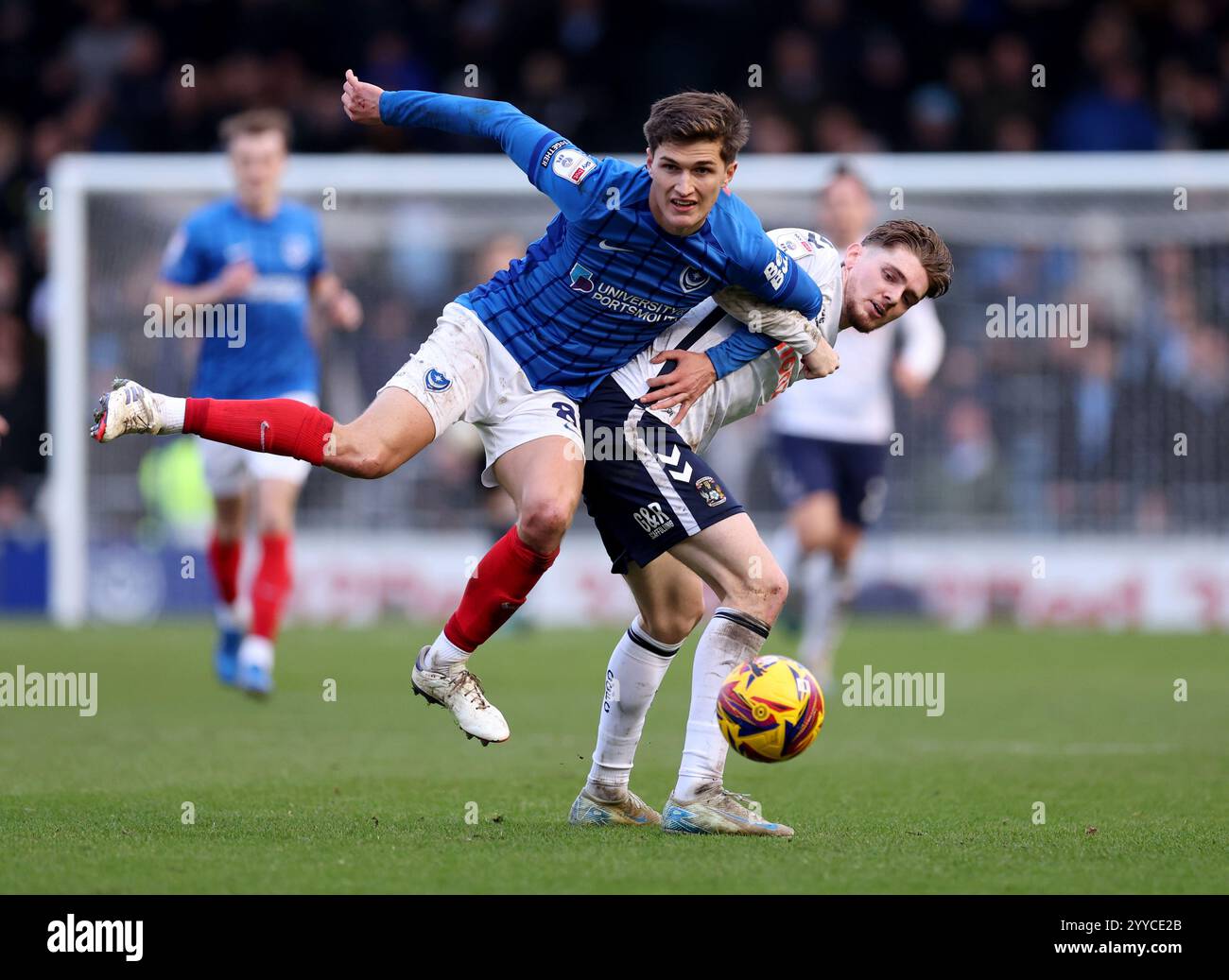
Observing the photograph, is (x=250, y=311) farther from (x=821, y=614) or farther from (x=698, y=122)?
(x=698, y=122)

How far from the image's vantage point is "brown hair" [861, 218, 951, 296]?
226 inches

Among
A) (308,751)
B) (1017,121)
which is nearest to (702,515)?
(308,751)

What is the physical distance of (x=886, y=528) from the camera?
15898mm

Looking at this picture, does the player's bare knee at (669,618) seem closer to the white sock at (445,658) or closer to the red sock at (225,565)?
the white sock at (445,658)

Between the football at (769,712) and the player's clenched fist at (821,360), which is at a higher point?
the player's clenched fist at (821,360)

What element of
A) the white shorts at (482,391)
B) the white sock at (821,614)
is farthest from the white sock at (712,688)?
the white sock at (821,614)

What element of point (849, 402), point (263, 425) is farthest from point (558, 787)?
point (849, 402)

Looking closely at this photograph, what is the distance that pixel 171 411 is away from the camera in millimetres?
5441

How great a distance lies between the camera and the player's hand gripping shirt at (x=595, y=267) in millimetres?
5430

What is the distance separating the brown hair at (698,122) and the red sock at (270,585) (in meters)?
4.90

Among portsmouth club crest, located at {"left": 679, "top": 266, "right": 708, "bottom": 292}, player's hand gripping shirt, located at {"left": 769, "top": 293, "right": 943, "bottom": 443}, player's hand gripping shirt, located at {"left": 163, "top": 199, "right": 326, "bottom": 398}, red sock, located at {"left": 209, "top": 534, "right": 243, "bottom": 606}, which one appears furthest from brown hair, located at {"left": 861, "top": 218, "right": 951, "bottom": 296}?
red sock, located at {"left": 209, "top": 534, "right": 243, "bottom": 606}

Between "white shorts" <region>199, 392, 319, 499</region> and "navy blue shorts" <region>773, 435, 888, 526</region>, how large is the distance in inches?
113

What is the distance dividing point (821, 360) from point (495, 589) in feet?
4.14
